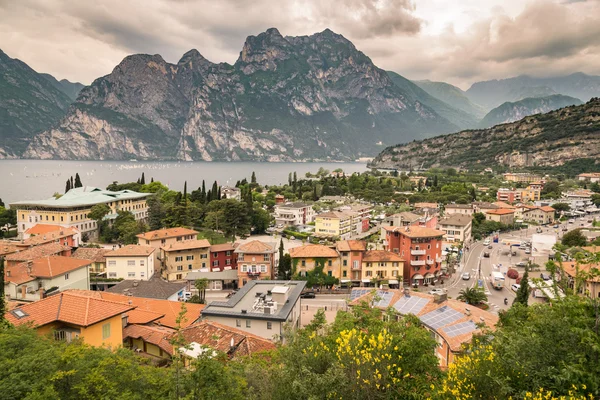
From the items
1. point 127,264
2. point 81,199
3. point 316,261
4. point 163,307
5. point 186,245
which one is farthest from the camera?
point 81,199

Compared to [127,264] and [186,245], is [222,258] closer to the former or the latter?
[186,245]

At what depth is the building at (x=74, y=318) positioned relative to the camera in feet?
52.1

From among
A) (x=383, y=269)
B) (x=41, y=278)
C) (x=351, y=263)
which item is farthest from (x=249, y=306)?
(x=383, y=269)

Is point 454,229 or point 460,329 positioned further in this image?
point 454,229

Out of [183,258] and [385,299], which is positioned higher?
[385,299]

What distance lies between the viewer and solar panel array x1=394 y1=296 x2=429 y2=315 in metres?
24.6

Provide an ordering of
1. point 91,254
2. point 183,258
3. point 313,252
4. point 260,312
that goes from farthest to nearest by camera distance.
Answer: point 183,258 → point 91,254 → point 313,252 → point 260,312

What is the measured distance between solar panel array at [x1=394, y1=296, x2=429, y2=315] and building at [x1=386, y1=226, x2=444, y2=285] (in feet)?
55.4

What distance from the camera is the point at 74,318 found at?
635 inches

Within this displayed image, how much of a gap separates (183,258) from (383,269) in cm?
2249

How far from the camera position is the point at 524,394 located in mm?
7246

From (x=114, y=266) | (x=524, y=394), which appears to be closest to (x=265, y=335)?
(x=524, y=394)

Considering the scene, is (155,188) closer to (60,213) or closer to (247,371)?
(60,213)

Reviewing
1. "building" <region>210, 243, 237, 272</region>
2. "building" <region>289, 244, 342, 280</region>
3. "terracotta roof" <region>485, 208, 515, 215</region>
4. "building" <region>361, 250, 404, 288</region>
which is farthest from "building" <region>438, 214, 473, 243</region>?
"building" <region>210, 243, 237, 272</region>
